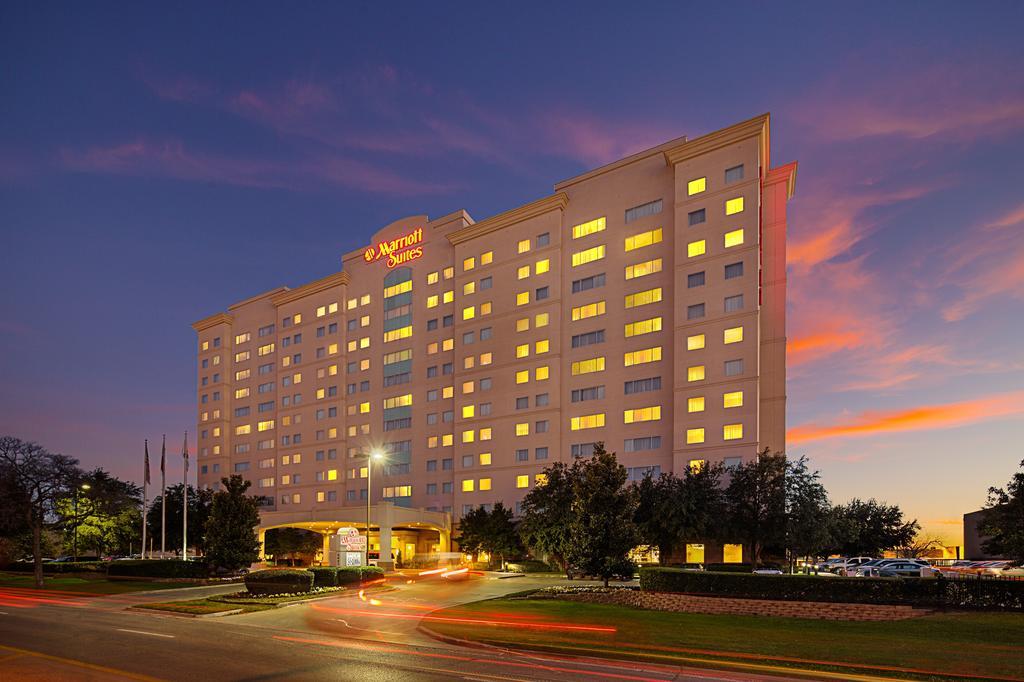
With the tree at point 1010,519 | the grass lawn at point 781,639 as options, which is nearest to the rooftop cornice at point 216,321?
the grass lawn at point 781,639

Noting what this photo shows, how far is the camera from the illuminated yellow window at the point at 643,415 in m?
75.3

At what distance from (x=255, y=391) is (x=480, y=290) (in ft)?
173

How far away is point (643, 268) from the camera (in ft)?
260

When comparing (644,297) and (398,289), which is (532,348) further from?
(398,289)

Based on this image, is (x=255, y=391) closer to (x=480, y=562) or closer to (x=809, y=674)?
(x=480, y=562)

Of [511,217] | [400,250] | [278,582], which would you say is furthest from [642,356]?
[278,582]

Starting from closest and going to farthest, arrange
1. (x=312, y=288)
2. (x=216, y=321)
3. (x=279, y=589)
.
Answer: (x=279, y=589) → (x=312, y=288) → (x=216, y=321)

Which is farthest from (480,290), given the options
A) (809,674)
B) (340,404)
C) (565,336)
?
(809,674)

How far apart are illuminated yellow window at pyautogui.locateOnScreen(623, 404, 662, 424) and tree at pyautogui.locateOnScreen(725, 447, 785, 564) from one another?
53.0ft

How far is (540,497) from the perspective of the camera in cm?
6203

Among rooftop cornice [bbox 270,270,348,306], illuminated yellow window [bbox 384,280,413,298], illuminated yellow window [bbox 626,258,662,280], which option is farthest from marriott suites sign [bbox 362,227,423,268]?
illuminated yellow window [bbox 626,258,662,280]

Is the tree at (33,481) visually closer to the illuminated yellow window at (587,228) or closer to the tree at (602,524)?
the tree at (602,524)

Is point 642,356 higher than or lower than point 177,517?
higher

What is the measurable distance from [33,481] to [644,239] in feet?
203
